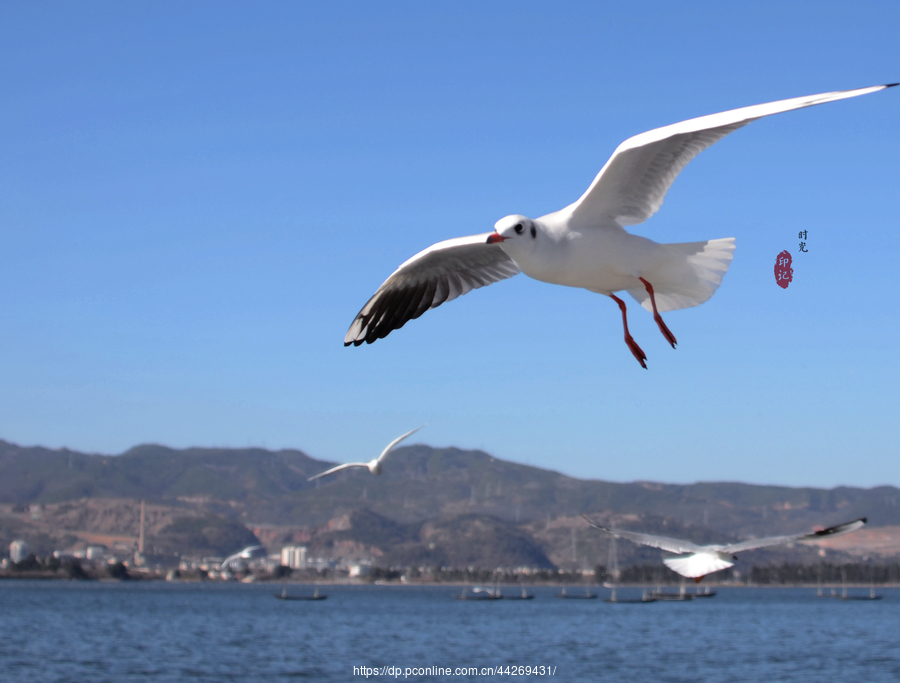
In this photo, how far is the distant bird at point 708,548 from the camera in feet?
9.27

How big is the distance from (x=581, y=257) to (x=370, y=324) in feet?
5.41

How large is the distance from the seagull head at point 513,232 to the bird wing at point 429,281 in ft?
4.47

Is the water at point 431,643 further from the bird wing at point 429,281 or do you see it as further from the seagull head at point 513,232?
the seagull head at point 513,232

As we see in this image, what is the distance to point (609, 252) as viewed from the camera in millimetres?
4332

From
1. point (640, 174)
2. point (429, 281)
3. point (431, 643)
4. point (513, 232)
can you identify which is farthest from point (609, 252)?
point (431, 643)

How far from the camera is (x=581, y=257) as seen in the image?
4.14 m

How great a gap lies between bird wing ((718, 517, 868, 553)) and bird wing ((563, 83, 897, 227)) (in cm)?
174

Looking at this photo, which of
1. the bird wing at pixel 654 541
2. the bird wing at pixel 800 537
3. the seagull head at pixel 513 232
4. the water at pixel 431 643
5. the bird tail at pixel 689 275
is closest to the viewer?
the bird wing at pixel 800 537

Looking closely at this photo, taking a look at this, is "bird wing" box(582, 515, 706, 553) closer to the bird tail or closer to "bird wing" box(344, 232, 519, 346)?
the bird tail

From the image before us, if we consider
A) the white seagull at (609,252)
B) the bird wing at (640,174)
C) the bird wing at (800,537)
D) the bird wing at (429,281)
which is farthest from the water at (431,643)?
the bird wing at (800,537)

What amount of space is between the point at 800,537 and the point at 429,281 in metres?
3.38

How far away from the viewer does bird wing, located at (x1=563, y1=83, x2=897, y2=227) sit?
4535 millimetres

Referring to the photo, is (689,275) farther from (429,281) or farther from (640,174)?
(429,281)

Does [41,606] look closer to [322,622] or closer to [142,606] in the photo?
[142,606]
